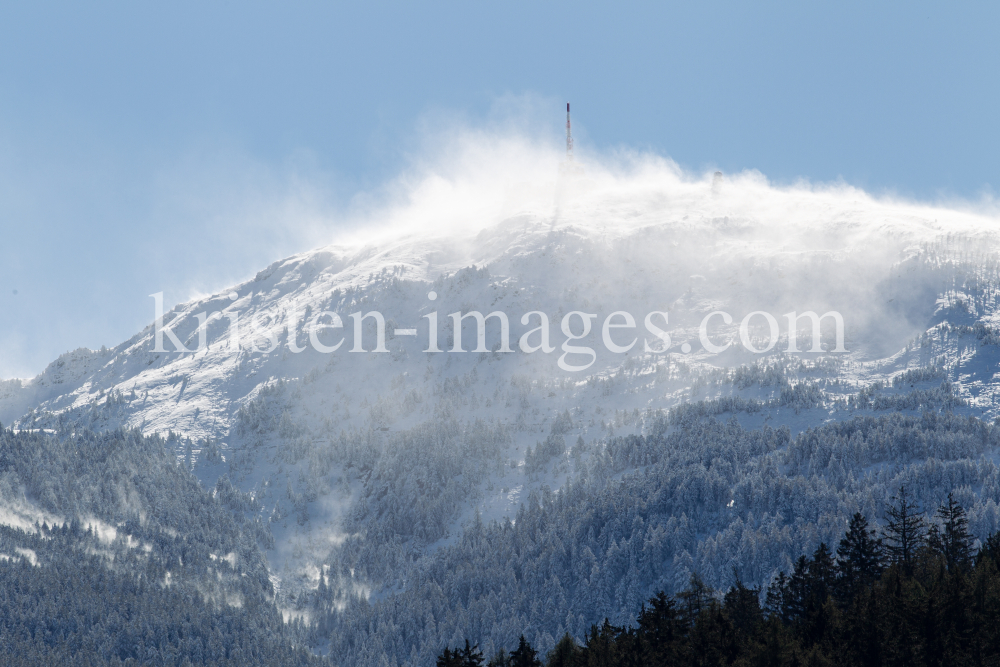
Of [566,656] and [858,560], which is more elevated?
[858,560]

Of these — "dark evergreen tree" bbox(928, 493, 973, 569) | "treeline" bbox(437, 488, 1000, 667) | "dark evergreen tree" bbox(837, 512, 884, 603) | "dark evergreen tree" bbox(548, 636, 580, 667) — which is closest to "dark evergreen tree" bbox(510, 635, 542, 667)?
"treeline" bbox(437, 488, 1000, 667)

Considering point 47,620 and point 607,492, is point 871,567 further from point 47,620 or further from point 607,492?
→ point 47,620

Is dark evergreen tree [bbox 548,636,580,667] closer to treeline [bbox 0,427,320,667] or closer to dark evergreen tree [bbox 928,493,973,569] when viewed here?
dark evergreen tree [bbox 928,493,973,569]

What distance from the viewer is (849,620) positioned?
212 ft

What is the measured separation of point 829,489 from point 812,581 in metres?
90.0

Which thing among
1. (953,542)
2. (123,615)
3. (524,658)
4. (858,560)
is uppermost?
(953,542)

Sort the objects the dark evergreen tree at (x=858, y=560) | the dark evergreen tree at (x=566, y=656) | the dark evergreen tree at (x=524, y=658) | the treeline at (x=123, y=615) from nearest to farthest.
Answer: the dark evergreen tree at (x=524, y=658), the dark evergreen tree at (x=566, y=656), the dark evergreen tree at (x=858, y=560), the treeline at (x=123, y=615)

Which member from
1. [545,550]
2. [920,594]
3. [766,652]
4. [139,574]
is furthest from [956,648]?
[139,574]

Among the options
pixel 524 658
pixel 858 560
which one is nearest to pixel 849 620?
pixel 858 560

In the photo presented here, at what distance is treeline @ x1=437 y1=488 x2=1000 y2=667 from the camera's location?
61.0 metres

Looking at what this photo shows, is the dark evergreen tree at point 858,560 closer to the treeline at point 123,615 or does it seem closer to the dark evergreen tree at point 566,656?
the dark evergreen tree at point 566,656

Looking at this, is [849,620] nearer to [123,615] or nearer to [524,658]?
[524,658]

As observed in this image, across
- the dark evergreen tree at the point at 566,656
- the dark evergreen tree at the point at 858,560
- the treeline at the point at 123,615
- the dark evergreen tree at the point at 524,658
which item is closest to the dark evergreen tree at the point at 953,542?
the dark evergreen tree at the point at 858,560

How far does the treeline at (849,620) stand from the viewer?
6100cm
